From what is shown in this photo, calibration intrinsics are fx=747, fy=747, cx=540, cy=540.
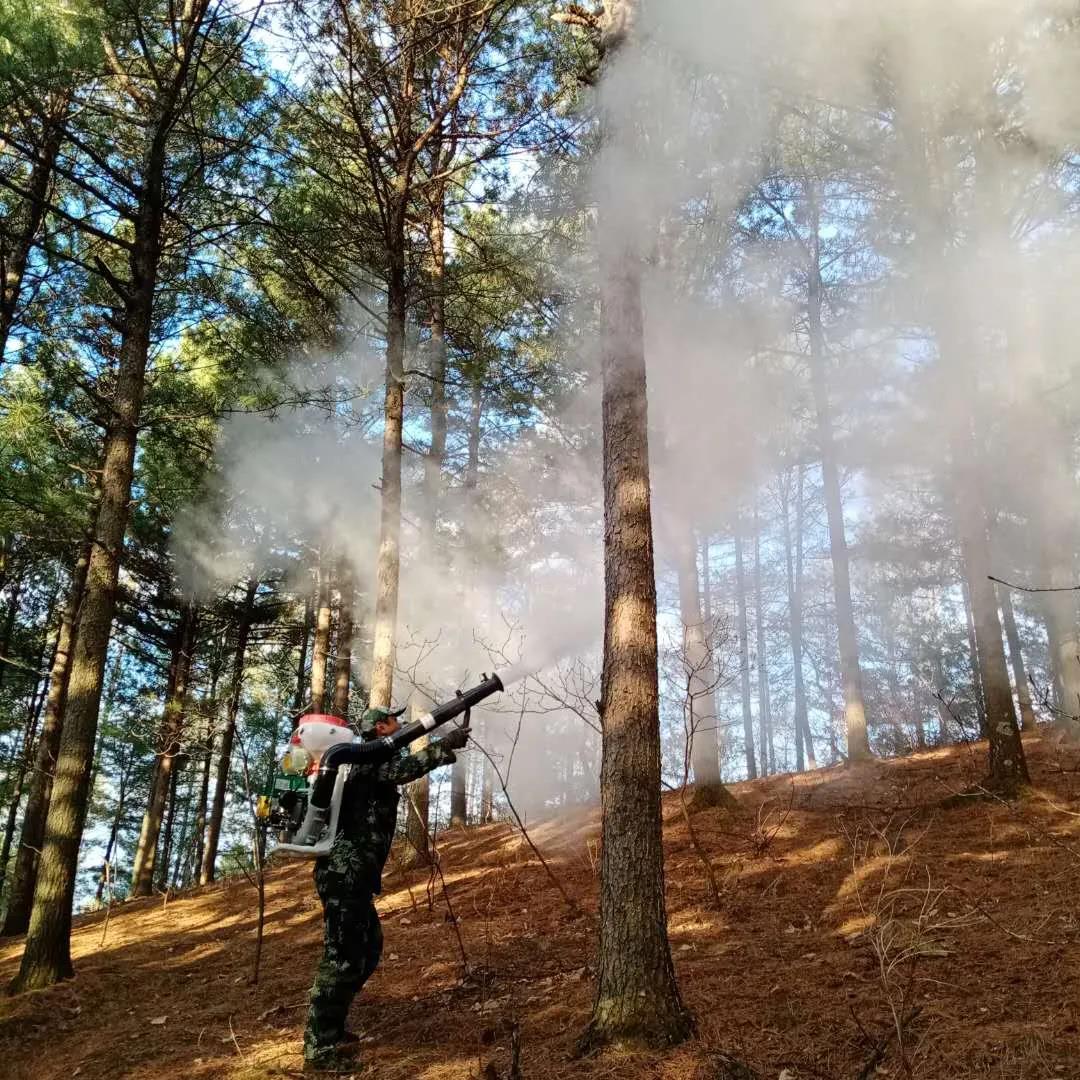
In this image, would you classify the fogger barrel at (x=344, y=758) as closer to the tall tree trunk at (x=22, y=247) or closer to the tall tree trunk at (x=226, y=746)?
the tall tree trunk at (x=22, y=247)

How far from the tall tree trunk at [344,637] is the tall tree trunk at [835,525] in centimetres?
806

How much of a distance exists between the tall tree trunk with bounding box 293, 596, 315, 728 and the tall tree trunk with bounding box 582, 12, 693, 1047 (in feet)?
39.2

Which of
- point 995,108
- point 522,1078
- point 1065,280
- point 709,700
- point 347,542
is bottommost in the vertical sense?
point 522,1078

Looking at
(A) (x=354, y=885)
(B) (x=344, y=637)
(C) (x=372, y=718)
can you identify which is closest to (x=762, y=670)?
(B) (x=344, y=637)

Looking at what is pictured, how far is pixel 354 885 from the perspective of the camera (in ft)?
13.9

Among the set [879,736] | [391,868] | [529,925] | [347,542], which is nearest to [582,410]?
[347,542]

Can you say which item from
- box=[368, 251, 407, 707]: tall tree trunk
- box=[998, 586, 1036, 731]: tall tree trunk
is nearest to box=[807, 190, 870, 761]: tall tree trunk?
box=[998, 586, 1036, 731]: tall tree trunk

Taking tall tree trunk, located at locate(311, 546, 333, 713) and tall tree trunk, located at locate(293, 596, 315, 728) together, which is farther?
tall tree trunk, located at locate(293, 596, 315, 728)

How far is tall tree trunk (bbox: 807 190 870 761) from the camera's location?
11531 millimetres

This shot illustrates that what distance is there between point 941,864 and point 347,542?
410 inches

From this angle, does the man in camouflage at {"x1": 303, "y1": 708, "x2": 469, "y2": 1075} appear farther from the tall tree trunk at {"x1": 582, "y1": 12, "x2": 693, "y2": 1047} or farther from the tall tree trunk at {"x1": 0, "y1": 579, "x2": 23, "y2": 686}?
the tall tree trunk at {"x1": 0, "y1": 579, "x2": 23, "y2": 686}

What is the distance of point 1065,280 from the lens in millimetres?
9164

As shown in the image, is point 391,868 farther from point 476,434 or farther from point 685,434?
point 476,434

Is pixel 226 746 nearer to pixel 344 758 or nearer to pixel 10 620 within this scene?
pixel 10 620
